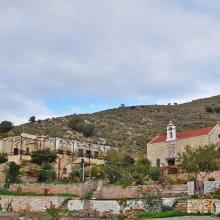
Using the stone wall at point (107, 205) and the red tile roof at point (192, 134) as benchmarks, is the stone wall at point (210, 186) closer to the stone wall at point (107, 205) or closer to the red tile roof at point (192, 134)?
the stone wall at point (107, 205)

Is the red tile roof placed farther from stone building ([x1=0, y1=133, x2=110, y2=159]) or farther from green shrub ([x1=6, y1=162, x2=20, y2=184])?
green shrub ([x1=6, y1=162, x2=20, y2=184])

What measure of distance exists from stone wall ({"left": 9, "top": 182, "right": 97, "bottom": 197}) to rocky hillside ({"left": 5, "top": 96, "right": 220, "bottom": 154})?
108 ft

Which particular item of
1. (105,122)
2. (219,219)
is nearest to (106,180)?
(219,219)

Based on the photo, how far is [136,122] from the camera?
10631cm

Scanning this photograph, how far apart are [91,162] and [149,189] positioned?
20.0 metres

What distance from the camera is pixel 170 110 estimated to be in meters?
120

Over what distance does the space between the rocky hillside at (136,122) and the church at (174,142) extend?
13.4 metres

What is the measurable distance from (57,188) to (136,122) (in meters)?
59.6

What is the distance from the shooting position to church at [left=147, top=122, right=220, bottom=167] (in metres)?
61.2

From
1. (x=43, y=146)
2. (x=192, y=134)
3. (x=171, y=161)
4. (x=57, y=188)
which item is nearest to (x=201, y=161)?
(x=57, y=188)

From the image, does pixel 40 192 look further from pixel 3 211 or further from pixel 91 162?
pixel 91 162

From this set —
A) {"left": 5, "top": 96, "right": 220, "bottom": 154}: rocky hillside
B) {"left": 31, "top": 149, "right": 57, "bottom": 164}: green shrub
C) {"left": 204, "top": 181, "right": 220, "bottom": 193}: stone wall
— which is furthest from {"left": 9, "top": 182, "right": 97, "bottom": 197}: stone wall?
{"left": 5, "top": 96, "right": 220, "bottom": 154}: rocky hillside

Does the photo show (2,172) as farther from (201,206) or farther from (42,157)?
(201,206)

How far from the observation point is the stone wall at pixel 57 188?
46.9 metres
